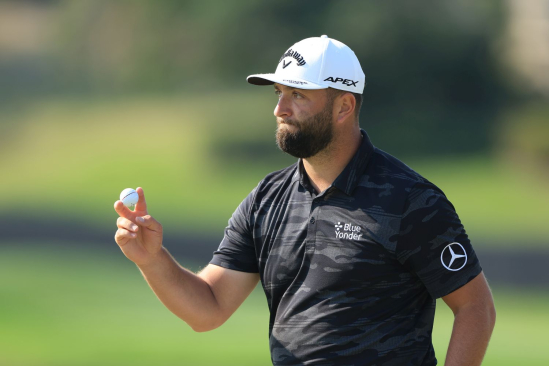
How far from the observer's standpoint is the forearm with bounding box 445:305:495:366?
3.55m

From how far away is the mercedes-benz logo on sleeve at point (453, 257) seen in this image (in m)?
3.54

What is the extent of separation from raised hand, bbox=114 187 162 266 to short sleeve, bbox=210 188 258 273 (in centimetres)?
34

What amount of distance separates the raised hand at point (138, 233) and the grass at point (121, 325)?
22.7 feet

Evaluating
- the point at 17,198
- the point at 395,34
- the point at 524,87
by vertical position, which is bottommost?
the point at 17,198

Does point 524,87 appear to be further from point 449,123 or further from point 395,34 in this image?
point 395,34

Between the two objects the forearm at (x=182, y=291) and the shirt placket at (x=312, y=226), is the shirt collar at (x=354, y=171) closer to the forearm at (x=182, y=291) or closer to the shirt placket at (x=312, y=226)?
the shirt placket at (x=312, y=226)

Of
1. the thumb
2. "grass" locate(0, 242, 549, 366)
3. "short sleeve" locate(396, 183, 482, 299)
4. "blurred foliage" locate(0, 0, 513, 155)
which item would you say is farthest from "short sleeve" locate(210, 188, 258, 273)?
"blurred foliage" locate(0, 0, 513, 155)

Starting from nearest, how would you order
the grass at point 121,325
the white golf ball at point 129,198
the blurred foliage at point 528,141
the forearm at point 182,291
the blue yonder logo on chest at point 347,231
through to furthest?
the blue yonder logo on chest at point 347,231 → the white golf ball at point 129,198 → the forearm at point 182,291 → the grass at point 121,325 → the blurred foliage at point 528,141

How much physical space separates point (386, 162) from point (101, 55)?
149ft

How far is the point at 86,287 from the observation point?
→ 17.4 metres

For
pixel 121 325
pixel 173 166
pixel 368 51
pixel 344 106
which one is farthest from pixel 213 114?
pixel 344 106

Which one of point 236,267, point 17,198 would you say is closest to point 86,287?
point 236,267

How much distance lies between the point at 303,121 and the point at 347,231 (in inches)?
19.8

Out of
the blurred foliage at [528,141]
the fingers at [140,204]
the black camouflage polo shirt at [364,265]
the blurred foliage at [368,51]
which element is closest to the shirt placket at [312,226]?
the black camouflage polo shirt at [364,265]
